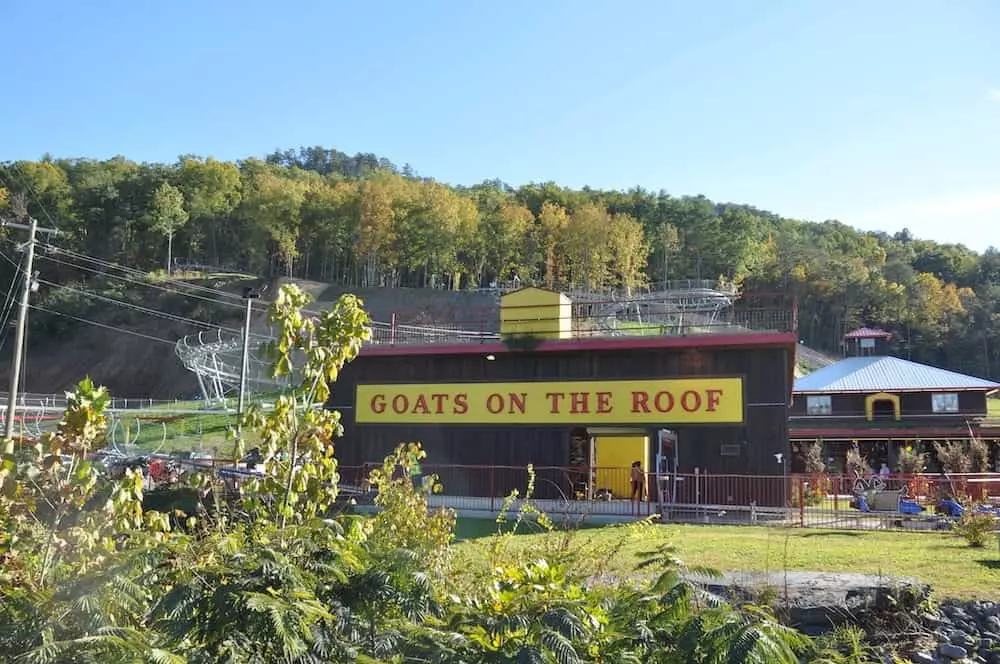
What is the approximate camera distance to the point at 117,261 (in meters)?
100

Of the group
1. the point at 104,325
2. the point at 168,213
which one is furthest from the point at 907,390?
the point at 168,213

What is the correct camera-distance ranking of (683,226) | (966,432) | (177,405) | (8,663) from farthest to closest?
(683,226) → (177,405) → (966,432) → (8,663)

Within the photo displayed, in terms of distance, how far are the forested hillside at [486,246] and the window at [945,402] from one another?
4146cm

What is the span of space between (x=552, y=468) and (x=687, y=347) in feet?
14.3

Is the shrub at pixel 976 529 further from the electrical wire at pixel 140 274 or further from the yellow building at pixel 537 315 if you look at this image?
the electrical wire at pixel 140 274

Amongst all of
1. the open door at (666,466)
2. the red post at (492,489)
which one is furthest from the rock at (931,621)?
the red post at (492,489)

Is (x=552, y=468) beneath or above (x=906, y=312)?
beneath

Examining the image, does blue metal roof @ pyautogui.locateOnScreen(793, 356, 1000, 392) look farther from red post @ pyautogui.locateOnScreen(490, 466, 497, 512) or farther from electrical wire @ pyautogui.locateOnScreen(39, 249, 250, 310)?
electrical wire @ pyautogui.locateOnScreen(39, 249, 250, 310)

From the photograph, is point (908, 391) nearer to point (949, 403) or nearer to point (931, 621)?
point (949, 403)

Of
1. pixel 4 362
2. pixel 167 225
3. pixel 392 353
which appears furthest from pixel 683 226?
pixel 392 353

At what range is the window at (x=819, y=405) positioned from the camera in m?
48.5

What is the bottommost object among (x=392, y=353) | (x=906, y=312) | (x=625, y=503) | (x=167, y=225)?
(x=625, y=503)

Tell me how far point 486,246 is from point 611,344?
238ft

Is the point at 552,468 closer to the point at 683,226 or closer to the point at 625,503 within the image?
the point at 625,503
